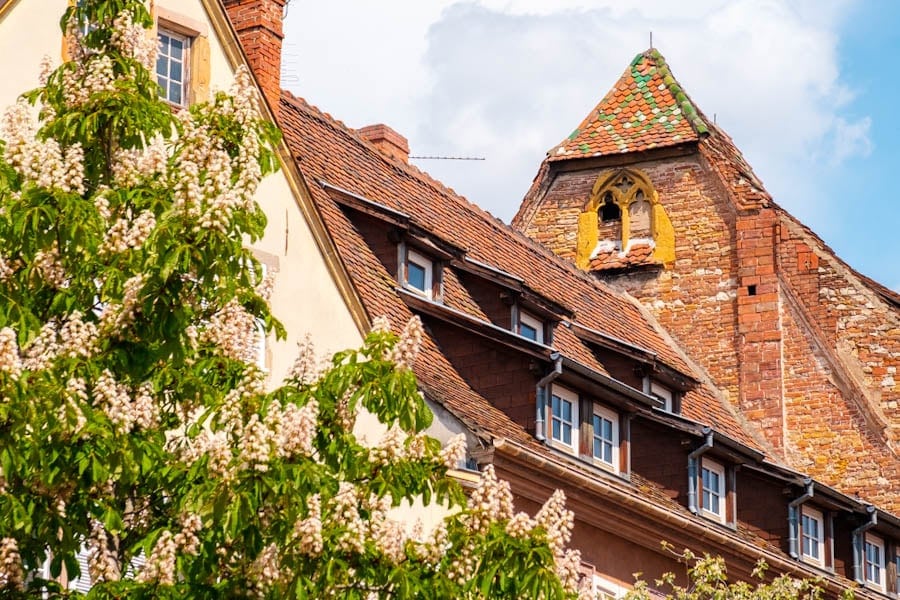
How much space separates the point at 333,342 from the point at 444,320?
4127mm

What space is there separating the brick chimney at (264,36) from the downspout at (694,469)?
7.11 meters

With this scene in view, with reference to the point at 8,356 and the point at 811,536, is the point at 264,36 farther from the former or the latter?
the point at 8,356

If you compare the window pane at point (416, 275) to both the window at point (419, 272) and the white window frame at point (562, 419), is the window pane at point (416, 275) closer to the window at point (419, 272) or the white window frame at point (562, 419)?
the window at point (419, 272)

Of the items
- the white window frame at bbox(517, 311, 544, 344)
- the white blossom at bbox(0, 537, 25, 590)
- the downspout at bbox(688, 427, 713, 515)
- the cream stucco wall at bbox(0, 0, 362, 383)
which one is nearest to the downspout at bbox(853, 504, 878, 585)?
the downspout at bbox(688, 427, 713, 515)

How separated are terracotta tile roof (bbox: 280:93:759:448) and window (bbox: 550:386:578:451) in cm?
77

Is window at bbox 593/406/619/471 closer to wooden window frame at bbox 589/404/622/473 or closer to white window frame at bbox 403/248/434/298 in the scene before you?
wooden window frame at bbox 589/404/622/473

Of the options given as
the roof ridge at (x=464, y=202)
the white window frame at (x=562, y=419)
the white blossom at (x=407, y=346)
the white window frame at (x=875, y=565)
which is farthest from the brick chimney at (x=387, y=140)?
the white blossom at (x=407, y=346)

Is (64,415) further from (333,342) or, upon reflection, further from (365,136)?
(365,136)

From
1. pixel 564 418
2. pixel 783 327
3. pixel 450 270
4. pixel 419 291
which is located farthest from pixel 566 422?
pixel 783 327

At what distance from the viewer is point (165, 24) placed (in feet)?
71.6

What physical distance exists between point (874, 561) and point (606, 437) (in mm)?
7926

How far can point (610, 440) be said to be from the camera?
27.6m

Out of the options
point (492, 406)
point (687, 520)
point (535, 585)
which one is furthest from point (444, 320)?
point (535, 585)

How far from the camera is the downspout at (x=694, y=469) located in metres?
29.0
